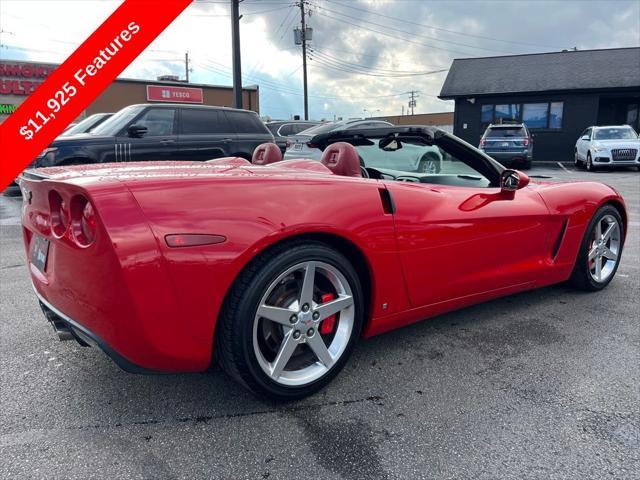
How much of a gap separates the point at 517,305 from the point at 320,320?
2.00 meters

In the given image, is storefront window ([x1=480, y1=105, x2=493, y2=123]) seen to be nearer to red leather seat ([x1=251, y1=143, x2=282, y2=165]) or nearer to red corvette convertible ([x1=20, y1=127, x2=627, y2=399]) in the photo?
red corvette convertible ([x1=20, y1=127, x2=627, y2=399])

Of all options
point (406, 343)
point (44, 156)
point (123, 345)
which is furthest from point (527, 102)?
point (123, 345)

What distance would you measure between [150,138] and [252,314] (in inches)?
271

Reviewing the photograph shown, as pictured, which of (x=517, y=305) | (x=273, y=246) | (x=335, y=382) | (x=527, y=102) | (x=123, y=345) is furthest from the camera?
(x=527, y=102)

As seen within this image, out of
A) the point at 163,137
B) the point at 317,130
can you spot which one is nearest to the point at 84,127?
the point at 163,137

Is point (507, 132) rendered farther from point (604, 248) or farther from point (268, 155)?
point (268, 155)

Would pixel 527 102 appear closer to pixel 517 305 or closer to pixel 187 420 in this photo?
pixel 517 305

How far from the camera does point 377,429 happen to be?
210 centimetres

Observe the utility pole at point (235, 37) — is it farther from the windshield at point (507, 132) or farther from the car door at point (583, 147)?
the car door at point (583, 147)

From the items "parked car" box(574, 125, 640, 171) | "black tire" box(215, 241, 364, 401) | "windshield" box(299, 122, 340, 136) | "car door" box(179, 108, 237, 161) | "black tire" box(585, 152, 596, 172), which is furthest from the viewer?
"black tire" box(585, 152, 596, 172)

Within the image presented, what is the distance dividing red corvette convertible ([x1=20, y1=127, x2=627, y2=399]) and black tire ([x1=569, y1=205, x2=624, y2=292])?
0.87 metres

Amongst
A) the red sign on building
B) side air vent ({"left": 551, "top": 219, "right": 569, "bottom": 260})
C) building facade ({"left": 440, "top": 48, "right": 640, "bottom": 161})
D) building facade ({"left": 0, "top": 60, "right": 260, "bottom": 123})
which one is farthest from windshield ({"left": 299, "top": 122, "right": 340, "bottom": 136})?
the red sign on building

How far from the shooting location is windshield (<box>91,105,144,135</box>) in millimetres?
7902

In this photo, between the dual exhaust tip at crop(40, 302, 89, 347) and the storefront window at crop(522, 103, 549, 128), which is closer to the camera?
the dual exhaust tip at crop(40, 302, 89, 347)
